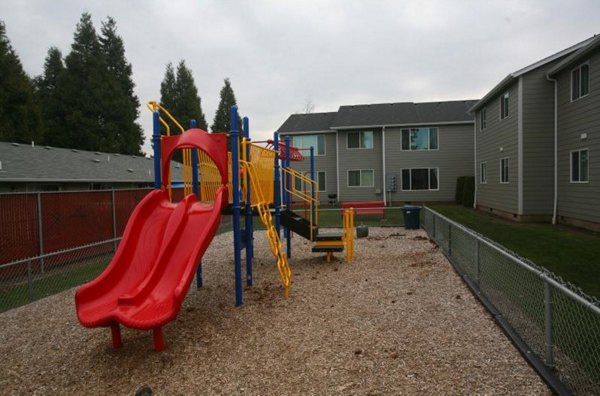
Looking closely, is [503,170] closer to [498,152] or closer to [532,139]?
[498,152]

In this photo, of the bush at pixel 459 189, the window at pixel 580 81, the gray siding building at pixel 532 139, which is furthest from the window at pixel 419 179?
the window at pixel 580 81

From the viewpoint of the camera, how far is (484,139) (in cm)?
1969

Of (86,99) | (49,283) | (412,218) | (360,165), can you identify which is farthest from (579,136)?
(86,99)

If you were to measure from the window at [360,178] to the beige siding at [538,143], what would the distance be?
12898 mm

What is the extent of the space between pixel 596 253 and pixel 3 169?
1770 cm

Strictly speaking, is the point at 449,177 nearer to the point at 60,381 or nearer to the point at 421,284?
the point at 421,284

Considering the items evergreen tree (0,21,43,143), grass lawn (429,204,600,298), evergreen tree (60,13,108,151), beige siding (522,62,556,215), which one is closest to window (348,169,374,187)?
grass lawn (429,204,600,298)

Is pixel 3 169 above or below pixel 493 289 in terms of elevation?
above

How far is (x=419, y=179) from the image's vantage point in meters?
26.2

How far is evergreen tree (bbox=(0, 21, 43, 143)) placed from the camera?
1179 inches

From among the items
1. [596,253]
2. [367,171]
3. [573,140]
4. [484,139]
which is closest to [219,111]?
Answer: [367,171]

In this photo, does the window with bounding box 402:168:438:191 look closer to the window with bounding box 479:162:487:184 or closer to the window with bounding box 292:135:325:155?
the window with bounding box 479:162:487:184

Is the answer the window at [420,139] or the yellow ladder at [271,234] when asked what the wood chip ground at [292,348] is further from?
the window at [420,139]

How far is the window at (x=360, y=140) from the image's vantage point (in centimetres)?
2700
